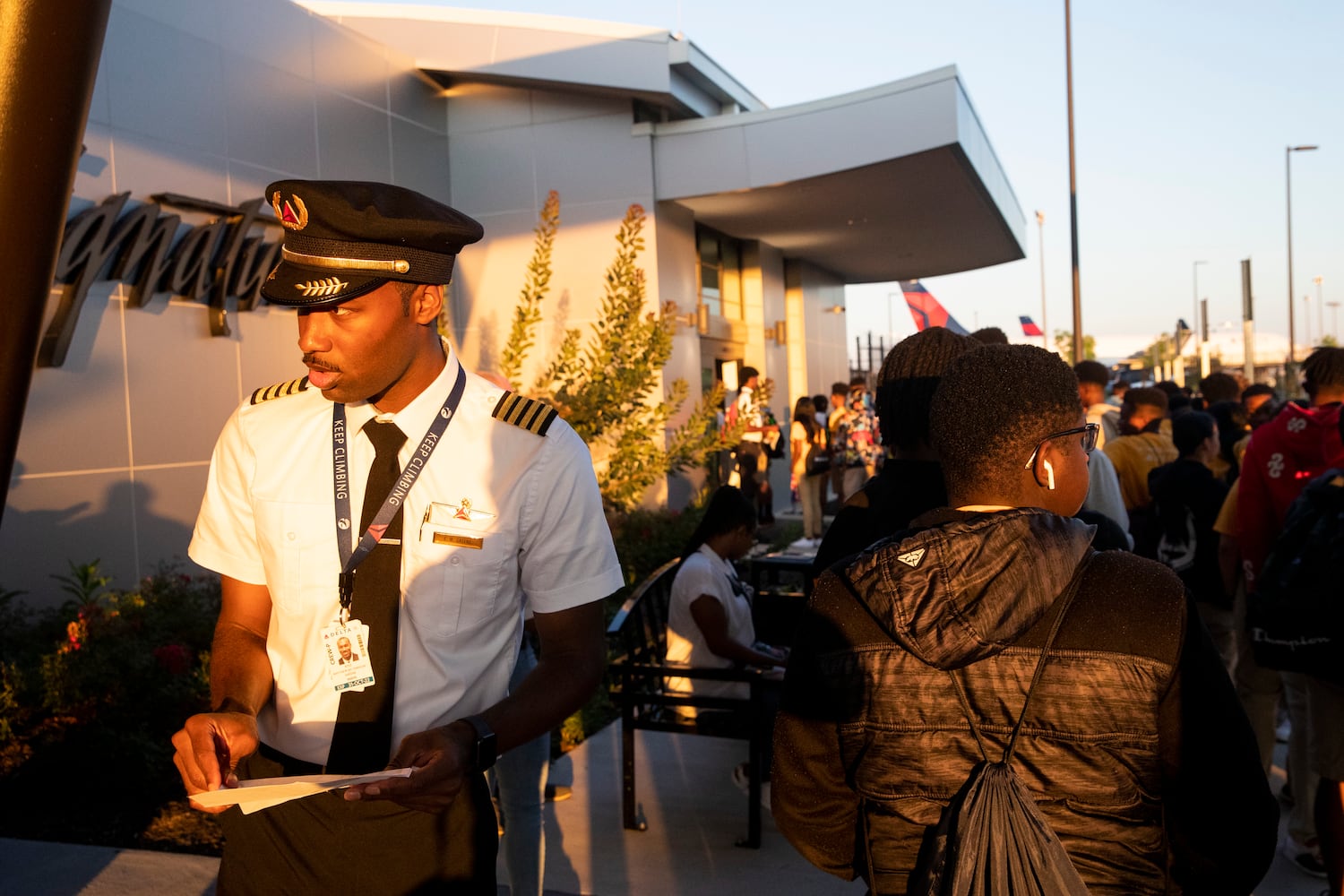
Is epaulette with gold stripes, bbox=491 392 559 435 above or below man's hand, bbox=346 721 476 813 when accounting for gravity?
above

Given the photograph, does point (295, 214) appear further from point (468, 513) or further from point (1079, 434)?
point (1079, 434)

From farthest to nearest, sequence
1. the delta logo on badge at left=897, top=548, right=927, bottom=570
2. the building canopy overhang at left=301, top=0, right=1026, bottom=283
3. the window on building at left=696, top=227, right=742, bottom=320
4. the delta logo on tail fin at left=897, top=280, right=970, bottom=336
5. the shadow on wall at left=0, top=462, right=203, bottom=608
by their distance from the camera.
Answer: the delta logo on tail fin at left=897, top=280, right=970, bottom=336 < the window on building at left=696, top=227, right=742, bottom=320 < the building canopy overhang at left=301, top=0, right=1026, bottom=283 < the shadow on wall at left=0, top=462, right=203, bottom=608 < the delta logo on badge at left=897, top=548, right=927, bottom=570

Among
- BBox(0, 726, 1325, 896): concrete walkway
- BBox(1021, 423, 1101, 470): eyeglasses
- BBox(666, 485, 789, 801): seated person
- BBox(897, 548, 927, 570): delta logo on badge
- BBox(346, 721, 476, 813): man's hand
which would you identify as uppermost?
BBox(1021, 423, 1101, 470): eyeglasses

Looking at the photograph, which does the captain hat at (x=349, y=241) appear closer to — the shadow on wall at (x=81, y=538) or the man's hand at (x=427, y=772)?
the man's hand at (x=427, y=772)

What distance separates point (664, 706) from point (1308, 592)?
2.84 m

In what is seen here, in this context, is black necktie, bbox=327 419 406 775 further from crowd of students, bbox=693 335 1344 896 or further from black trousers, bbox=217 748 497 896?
crowd of students, bbox=693 335 1344 896

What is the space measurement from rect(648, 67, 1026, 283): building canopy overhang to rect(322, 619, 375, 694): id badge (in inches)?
457

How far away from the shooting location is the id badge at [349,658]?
6.49 feet

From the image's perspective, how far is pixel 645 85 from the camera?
41.1 feet

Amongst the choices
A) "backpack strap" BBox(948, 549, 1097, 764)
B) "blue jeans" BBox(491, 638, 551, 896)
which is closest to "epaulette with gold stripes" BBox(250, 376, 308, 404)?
"blue jeans" BBox(491, 638, 551, 896)

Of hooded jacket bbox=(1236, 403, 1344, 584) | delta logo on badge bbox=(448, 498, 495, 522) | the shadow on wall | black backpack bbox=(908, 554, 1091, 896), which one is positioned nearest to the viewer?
black backpack bbox=(908, 554, 1091, 896)

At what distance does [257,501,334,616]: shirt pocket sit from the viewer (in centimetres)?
204

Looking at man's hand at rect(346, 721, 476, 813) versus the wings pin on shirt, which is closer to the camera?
man's hand at rect(346, 721, 476, 813)

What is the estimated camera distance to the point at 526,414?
2.18m
